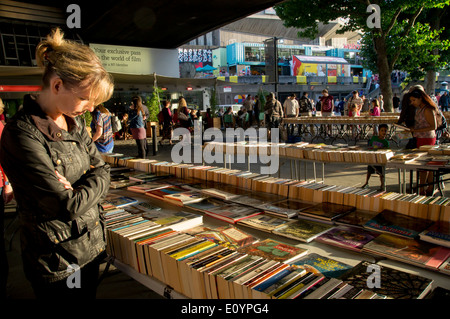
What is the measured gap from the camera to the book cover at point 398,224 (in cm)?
166

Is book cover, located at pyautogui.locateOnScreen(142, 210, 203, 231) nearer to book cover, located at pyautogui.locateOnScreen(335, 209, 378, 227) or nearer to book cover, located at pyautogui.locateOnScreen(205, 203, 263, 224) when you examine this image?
book cover, located at pyautogui.locateOnScreen(205, 203, 263, 224)

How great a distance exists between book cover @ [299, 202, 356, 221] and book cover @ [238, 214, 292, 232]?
157 millimetres

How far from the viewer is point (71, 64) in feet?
3.82

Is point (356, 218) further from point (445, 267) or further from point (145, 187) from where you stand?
point (145, 187)

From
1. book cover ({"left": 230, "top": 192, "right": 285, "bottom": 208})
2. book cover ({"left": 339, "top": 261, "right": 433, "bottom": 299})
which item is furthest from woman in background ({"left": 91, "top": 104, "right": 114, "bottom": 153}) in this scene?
book cover ({"left": 339, "top": 261, "right": 433, "bottom": 299})

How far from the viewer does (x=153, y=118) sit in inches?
479

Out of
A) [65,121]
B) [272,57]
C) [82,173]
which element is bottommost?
[82,173]

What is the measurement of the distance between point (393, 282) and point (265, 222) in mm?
815

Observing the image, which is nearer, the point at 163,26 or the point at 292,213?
the point at 292,213

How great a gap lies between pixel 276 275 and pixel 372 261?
542 millimetres

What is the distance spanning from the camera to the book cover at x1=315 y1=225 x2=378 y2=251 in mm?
1604
